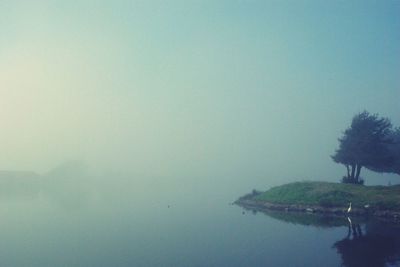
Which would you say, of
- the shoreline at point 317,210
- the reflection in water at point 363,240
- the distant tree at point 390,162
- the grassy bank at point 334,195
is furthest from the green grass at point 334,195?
the distant tree at point 390,162

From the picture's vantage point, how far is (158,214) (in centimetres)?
5928

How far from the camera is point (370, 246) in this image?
1288 inches

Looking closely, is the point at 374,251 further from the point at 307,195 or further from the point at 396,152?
the point at 396,152

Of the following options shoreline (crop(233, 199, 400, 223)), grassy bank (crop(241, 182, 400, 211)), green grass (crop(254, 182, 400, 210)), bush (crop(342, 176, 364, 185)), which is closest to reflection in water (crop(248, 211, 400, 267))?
shoreline (crop(233, 199, 400, 223))

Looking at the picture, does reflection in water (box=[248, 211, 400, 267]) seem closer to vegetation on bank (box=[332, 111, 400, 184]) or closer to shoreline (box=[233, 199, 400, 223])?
shoreline (box=[233, 199, 400, 223])

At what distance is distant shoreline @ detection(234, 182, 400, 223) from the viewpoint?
50156mm

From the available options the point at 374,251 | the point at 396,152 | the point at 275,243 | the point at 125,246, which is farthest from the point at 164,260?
the point at 396,152

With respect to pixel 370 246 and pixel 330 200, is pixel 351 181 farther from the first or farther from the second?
pixel 370 246

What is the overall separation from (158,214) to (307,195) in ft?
78.8

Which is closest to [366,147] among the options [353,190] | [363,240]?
[353,190]

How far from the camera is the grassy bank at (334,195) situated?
51.6 m

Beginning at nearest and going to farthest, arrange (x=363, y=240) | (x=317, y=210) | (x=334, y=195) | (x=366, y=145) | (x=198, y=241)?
(x=363, y=240), (x=198, y=241), (x=317, y=210), (x=334, y=195), (x=366, y=145)

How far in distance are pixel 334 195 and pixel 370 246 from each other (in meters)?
25.0

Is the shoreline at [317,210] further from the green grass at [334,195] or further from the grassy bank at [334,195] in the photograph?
the green grass at [334,195]
